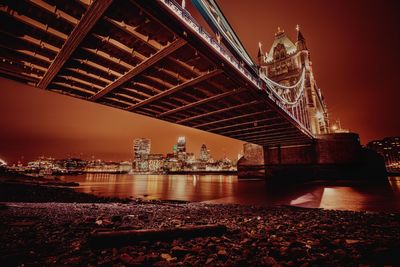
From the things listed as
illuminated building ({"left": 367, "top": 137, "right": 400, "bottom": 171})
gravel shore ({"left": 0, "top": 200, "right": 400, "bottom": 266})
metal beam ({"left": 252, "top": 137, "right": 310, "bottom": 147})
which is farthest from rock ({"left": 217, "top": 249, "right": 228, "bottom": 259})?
illuminated building ({"left": 367, "top": 137, "right": 400, "bottom": 171})

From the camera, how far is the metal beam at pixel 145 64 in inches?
287

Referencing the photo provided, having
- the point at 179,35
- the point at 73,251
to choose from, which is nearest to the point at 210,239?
the point at 73,251

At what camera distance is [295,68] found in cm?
5350

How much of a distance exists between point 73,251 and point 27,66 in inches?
393

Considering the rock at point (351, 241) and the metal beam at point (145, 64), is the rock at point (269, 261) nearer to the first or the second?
the rock at point (351, 241)

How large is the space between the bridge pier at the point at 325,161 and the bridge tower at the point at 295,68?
11649mm

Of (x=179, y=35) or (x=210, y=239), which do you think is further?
(x=179, y=35)

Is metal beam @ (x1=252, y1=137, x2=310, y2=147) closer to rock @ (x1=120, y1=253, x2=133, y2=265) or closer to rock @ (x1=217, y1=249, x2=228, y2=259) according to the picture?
rock @ (x1=217, y1=249, x2=228, y2=259)

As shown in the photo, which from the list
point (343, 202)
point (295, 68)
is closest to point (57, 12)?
point (343, 202)

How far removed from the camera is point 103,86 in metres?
11.3

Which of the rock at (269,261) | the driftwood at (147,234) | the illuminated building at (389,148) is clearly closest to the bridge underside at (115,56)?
the driftwood at (147,234)

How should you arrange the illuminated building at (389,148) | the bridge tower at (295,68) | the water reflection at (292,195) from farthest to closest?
the illuminated building at (389,148) < the bridge tower at (295,68) < the water reflection at (292,195)

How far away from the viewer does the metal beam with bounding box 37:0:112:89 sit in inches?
211

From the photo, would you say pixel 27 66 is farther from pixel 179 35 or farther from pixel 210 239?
pixel 210 239
